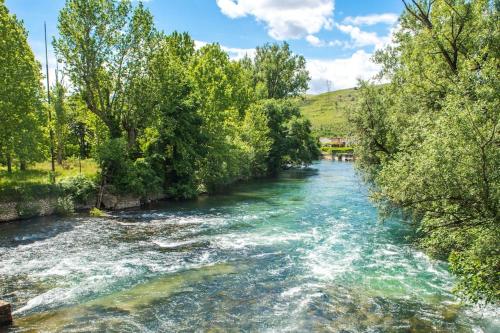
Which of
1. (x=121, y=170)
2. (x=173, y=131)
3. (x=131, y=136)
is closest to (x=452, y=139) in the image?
(x=121, y=170)

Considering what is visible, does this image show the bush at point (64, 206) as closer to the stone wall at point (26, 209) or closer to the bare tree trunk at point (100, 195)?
the stone wall at point (26, 209)

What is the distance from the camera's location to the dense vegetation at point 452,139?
12789 millimetres

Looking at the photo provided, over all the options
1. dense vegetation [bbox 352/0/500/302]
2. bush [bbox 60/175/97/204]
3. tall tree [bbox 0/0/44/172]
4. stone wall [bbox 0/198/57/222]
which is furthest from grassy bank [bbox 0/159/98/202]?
dense vegetation [bbox 352/0/500/302]

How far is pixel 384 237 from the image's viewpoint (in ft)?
94.5

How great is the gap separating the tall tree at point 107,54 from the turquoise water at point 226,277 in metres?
15.5

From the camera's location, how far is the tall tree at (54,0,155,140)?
139 ft

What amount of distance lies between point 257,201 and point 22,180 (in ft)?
76.1

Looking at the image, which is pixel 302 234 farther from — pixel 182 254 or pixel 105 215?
pixel 105 215

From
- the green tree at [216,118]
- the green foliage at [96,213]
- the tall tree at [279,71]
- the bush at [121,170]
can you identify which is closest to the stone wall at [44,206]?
the bush at [121,170]

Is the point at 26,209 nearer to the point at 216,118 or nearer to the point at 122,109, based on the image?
the point at 122,109

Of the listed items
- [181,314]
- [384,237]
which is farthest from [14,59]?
[384,237]

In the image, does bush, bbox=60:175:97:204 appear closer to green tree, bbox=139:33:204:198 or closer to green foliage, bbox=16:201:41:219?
green foliage, bbox=16:201:41:219

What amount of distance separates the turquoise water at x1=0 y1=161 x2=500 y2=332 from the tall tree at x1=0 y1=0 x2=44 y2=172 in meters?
6.71

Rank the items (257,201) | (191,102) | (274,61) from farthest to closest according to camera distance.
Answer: (274,61), (191,102), (257,201)
